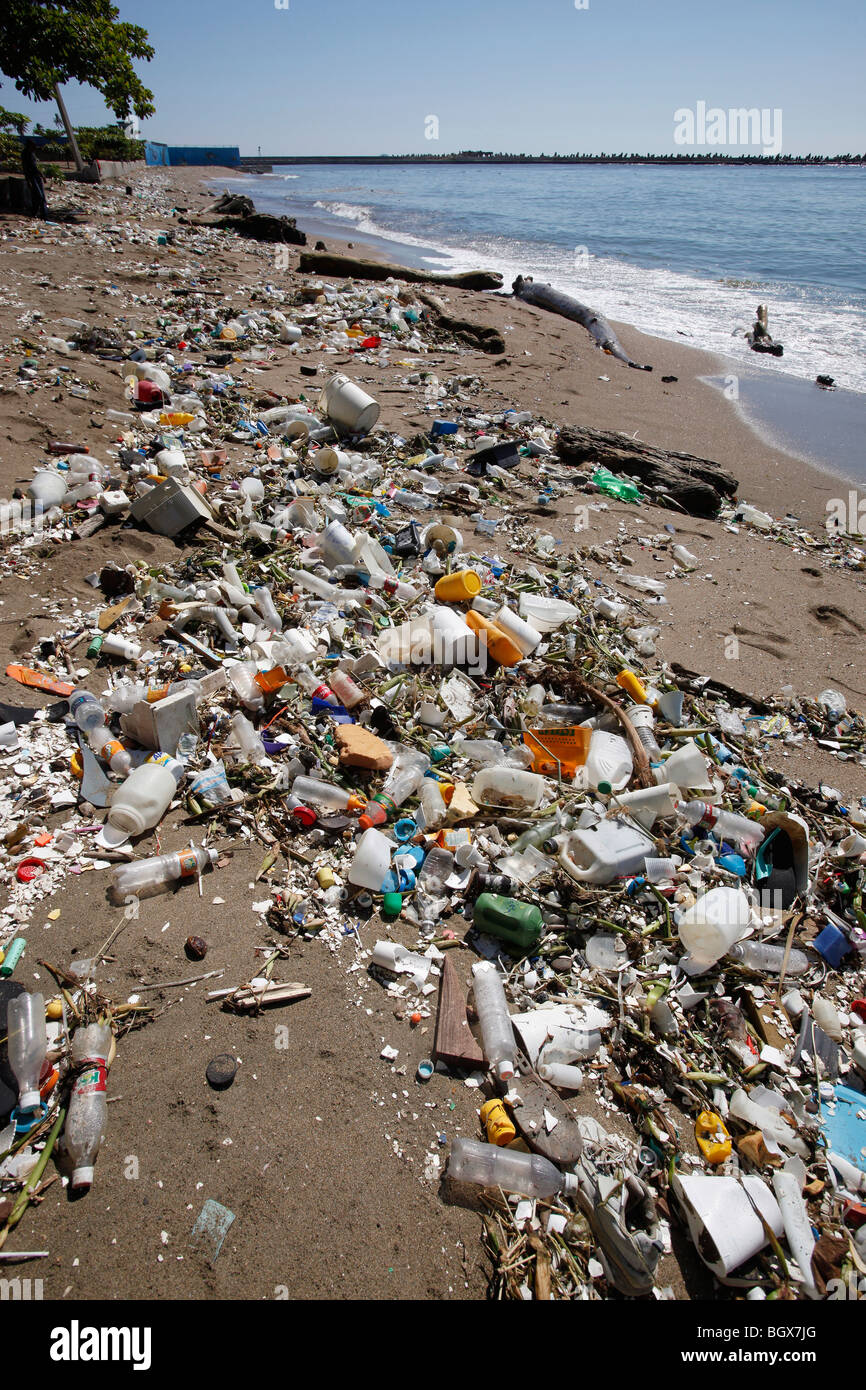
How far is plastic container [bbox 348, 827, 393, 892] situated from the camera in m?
2.38

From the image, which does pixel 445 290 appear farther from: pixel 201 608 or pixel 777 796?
pixel 777 796

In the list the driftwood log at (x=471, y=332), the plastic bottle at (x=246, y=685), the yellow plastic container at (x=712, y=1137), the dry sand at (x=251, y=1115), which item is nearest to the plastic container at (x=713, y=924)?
the yellow plastic container at (x=712, y=1137)

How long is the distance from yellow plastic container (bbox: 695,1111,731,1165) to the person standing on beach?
54.2 feet

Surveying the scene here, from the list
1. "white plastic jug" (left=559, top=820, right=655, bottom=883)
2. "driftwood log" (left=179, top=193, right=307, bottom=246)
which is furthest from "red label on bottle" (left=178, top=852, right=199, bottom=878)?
"driftwood log" (left=179, top=193, right=307, bottom=246)

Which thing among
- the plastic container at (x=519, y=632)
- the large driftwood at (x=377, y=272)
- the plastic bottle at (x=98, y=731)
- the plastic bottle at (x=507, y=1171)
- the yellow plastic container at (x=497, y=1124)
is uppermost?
the large driftwood at (x=377, y=272)

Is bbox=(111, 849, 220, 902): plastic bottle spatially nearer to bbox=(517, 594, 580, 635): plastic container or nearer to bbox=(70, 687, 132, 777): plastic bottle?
bbox=(70, 687, 132, 777): plastic bottle

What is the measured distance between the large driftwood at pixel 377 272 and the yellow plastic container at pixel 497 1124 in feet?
42.4

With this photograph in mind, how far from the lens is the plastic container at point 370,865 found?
2.38 m

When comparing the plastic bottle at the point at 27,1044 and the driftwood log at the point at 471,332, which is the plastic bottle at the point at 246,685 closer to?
the plastic bottle at the point at 27,1044

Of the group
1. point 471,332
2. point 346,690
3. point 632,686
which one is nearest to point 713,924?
point 632,686

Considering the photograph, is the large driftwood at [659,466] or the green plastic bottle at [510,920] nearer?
the green plastic bottle at [510,920]

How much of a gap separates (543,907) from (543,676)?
4.20 feet

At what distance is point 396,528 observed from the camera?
177 inches

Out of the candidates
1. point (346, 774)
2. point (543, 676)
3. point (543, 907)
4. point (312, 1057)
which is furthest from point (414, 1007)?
point (543, 676)
